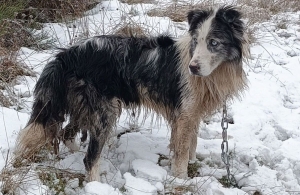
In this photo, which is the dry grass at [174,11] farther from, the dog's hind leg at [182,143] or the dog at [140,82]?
the dog's hind leg at [182,143]

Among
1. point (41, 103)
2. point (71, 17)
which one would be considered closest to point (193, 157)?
point (41, 103)

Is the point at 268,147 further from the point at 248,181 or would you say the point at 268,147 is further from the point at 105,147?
the point at 105,147

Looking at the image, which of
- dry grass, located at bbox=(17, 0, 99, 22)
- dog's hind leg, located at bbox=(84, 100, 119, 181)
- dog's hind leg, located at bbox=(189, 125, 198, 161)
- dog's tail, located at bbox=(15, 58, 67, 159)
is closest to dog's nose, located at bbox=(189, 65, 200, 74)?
dog's hind leg, located at bbox=(84, 100, 119, 181)

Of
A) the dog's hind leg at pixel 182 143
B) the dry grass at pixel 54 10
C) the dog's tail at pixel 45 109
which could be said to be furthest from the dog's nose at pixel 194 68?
the dry grass at pixel 54 10

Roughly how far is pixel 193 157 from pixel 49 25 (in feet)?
10.7

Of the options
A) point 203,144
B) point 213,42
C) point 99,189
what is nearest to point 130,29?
point 203,144

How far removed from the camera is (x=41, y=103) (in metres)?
3.64

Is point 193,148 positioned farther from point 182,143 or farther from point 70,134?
point 70,134

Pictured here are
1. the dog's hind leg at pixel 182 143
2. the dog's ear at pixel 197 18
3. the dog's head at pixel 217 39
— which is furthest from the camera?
the dog's hind leg at pixel 182 143

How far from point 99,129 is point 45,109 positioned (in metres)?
0.48

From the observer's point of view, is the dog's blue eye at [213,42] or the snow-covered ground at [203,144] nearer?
the dog's blue eye at [213,42]

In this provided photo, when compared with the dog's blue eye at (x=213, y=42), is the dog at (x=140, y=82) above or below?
below

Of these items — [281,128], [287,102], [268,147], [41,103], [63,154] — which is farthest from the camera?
[287,102]

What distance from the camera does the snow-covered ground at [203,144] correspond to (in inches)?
141
